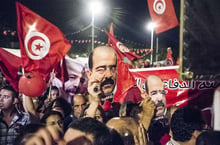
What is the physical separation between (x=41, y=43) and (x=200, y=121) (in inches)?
82.1

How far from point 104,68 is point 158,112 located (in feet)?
2.73

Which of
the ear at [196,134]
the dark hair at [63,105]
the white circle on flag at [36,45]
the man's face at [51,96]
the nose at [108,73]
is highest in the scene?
the white circle on flag at [36,45]

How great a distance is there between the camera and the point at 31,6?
5.21m

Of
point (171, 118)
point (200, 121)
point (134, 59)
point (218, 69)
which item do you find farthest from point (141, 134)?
point (218, 69)

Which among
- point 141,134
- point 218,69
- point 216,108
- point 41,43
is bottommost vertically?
point 141,134

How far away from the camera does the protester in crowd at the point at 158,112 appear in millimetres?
3982

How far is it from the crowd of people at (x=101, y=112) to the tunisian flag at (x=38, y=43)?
37 cm

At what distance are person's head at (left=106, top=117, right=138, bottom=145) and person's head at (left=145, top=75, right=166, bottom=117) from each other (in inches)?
13.1

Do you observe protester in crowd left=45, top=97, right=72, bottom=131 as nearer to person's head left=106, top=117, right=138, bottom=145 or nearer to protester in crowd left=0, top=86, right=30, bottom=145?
protester in crowd left=0, top=86, right=30, bottom=145

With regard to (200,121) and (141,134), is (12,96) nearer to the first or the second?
(141,134)

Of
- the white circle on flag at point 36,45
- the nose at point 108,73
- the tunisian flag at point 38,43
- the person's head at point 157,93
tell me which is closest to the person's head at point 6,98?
the tunisian flag at point 38,43

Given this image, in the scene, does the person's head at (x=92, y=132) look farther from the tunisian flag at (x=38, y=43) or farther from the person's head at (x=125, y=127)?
the tunisian flag at (x=38, y=43)

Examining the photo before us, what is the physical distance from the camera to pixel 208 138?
3.35 m

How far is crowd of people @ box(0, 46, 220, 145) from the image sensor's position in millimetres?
3750
